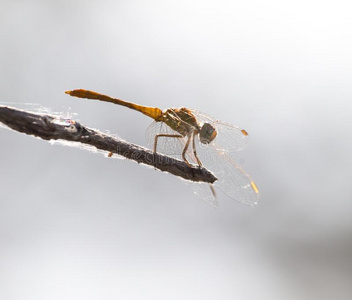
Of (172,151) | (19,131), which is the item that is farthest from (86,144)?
(172,151)

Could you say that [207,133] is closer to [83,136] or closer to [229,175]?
[229,175]

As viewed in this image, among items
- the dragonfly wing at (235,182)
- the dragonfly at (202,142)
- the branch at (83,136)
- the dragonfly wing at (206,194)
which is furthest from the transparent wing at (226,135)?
the branch at (83,136)

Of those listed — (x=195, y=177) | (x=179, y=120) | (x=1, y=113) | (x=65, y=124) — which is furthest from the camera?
(x=179, y=120)

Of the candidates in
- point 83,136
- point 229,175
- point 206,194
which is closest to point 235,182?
point 229,175

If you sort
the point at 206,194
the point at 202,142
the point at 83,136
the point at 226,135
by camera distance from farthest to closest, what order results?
the point at 226,135, the point at 202,142, the point at 206,194, the point at 83,136

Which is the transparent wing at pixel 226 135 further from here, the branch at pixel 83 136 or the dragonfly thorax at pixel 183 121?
the branch at pixel 83 136

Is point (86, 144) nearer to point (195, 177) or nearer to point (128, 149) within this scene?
point (128, 149)
